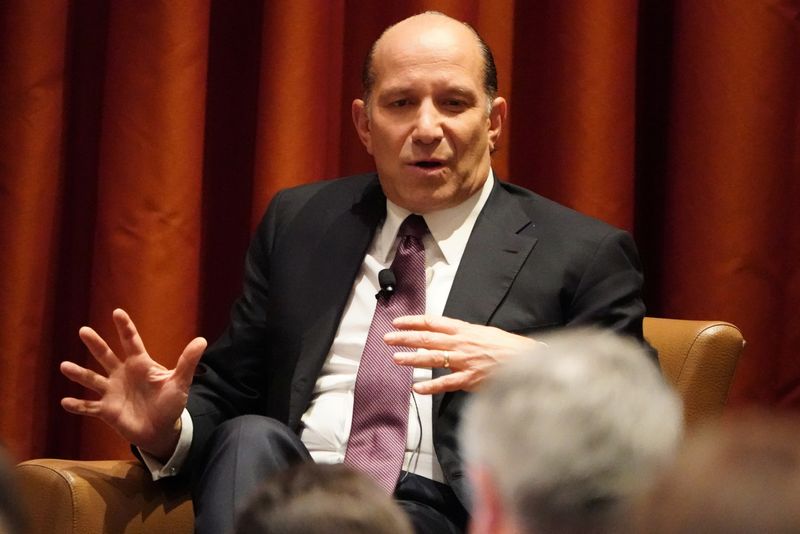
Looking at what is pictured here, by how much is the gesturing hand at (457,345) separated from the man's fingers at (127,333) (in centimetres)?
41

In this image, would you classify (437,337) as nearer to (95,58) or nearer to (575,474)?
(575,474)

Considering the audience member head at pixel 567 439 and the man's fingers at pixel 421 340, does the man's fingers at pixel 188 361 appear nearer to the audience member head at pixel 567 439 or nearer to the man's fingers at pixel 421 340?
the man's fingers at pixel 421 340

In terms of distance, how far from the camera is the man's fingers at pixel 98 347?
186 cm

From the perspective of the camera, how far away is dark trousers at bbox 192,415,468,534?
1.66m

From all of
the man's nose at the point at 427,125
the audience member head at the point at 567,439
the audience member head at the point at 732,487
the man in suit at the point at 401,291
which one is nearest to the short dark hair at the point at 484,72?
the man in suit at the point at 401,291

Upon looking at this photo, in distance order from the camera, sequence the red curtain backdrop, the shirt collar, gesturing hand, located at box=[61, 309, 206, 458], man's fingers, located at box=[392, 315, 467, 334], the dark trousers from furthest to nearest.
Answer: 1. the red curtain backdrop
2. the shirt collar
3. gesturing hand, located at box=[61, 309, 206, 458]
4. man's fingers, located at box=[392, 315, 467, 334]
5. the dark trousers

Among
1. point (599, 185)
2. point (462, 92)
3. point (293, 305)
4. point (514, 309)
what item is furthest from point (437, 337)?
point (599, 185)

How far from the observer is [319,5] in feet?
8.15

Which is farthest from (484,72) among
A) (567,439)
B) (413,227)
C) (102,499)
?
(567,439)

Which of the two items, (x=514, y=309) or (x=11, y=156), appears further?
(x=11, y=156)

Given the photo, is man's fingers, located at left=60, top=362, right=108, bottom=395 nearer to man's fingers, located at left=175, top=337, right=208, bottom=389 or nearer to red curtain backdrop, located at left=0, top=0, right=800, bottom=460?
man's fingers, located at left=175, top=337, right=208, bottom=389

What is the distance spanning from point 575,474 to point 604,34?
1879mm

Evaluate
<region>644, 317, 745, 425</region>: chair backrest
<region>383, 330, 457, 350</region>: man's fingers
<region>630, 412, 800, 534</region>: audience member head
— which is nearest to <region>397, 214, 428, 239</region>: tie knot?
<region>383, 330, 457, 350</region>: man's fingers

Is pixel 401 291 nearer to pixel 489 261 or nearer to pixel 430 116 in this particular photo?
pixel 489 261
